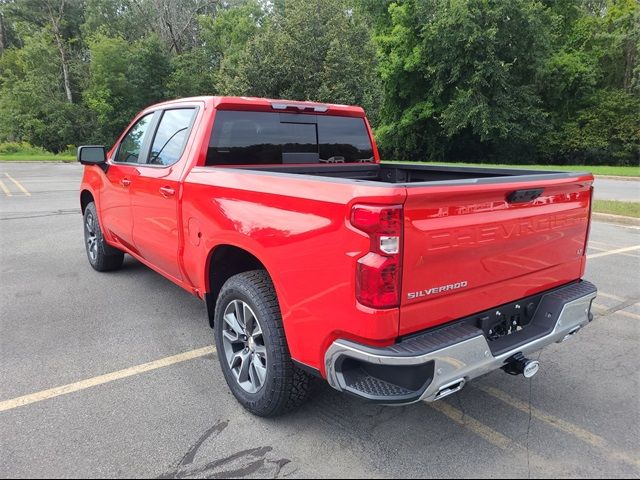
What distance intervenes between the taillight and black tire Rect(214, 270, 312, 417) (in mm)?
723

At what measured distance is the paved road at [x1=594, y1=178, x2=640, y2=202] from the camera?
13.6 metres

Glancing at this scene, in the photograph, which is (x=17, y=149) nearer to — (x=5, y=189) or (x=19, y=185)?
(x=19, y=185)

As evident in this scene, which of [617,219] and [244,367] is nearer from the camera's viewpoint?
[244,367]

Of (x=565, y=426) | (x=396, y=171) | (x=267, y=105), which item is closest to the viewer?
(x=565, y=426)

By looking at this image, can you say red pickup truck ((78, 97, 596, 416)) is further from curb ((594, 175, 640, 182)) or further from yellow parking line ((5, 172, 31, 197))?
curb ((594, 175, 640, 182))

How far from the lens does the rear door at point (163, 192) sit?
367cm

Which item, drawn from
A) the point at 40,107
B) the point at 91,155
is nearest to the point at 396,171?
the point at 91,155

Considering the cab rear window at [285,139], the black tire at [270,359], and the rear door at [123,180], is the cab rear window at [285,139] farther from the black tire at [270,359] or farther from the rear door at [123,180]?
the black tire at [270,359]

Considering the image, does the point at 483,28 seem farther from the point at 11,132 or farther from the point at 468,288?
the point at 11,132

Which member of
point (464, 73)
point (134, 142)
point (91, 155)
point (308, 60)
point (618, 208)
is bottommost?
point (618, 208)

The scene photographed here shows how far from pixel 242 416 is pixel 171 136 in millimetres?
2388

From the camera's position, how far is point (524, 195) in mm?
2504

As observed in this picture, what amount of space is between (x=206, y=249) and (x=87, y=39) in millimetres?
48827

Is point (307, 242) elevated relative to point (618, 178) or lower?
elevated
